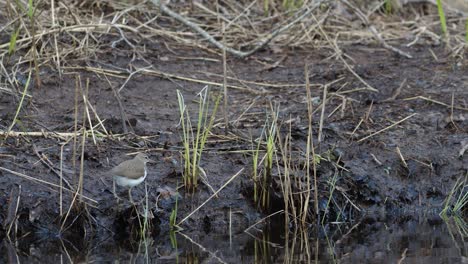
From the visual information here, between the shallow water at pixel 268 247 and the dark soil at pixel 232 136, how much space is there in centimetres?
7

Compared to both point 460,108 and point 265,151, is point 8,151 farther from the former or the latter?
point 460,108

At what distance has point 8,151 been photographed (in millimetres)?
8023

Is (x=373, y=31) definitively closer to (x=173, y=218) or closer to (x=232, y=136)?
(x=232, y=136)

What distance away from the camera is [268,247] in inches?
292

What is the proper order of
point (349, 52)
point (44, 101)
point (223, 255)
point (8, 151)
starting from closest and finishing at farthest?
point (223, 255)
point (8, 151)
point (44, 101)
point (349, 52)

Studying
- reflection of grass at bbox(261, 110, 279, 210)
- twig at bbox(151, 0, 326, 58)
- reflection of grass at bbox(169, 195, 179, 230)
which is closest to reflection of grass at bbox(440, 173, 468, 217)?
reflection of grass at bbox(261, 110, 279, 210)

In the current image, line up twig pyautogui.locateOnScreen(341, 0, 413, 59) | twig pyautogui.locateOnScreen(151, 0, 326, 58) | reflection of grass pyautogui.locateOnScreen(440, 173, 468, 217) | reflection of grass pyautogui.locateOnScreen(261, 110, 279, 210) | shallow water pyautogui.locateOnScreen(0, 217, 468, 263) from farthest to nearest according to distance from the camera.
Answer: twig pyautogui.locateOnScreen(341, 0, 413, 59) < twig pyautogui.locateOnScreen(151, 0, 326, 58) < reflection of grass pyautogui.locateOnScreen(440, 173, 468, 217) < reflection of grass pyautogui.locateOnScreen(261, 110, 279, 210) < shallow water pyautogui.locateOnScreen(0, 217, 468, 263)

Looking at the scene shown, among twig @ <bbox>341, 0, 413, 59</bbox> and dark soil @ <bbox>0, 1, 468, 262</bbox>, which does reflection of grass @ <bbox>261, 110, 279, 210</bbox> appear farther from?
twig @ <bbox>341, 0, 413, 59</bbox>

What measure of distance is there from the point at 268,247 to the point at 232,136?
5.23 feet

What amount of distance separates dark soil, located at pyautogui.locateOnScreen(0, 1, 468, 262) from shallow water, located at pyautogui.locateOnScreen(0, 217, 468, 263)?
0.07 meters

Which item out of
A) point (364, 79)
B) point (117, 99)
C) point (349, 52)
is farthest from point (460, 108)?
point (117, 99)

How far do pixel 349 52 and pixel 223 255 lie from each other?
14.5ft

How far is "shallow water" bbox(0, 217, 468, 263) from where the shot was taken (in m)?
7.05

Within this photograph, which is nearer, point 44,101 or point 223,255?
point 223,255
